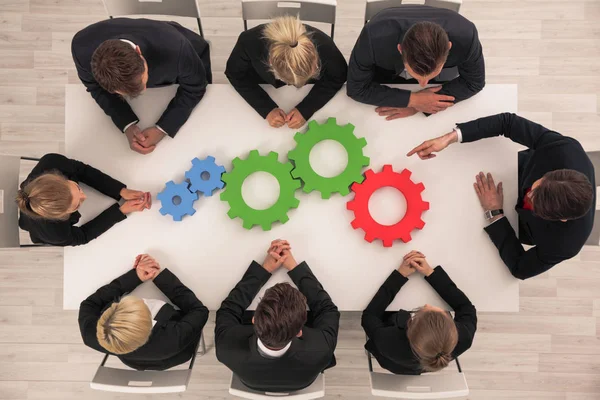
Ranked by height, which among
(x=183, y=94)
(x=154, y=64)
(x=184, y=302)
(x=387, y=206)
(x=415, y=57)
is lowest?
(x=184, y=302)

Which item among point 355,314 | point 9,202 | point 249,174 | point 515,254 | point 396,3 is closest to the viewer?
point 515,254

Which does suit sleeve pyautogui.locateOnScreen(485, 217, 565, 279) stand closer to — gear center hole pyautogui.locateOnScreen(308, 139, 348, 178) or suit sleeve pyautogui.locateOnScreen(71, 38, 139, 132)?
gear center hole pyautogui.locateOnScreen(308, 139, 348, 178)

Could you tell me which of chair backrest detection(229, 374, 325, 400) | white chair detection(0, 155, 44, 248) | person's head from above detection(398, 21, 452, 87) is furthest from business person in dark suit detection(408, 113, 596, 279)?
white chair detection(0, 155, 44, 248)

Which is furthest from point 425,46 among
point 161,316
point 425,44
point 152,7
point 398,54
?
point 161,316

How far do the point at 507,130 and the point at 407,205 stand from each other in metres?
0.56

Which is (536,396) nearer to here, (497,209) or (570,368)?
(570,368)

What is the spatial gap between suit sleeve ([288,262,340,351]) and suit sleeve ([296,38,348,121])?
708mm

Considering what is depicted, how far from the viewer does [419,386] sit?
2.06 metres

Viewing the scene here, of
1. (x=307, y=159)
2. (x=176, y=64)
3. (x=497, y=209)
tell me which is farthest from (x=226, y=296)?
(x=497, y=209)

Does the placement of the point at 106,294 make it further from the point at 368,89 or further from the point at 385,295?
the point at 368,89

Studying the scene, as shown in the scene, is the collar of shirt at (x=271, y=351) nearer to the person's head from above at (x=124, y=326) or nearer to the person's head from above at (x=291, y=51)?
the person's head from above at (x=124, y=326)

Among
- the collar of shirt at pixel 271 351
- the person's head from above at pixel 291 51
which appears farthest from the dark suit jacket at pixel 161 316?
the person's head from above at pixel 291 51

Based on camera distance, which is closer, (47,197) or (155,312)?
(47,197)

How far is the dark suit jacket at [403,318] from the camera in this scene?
199 centimetres
